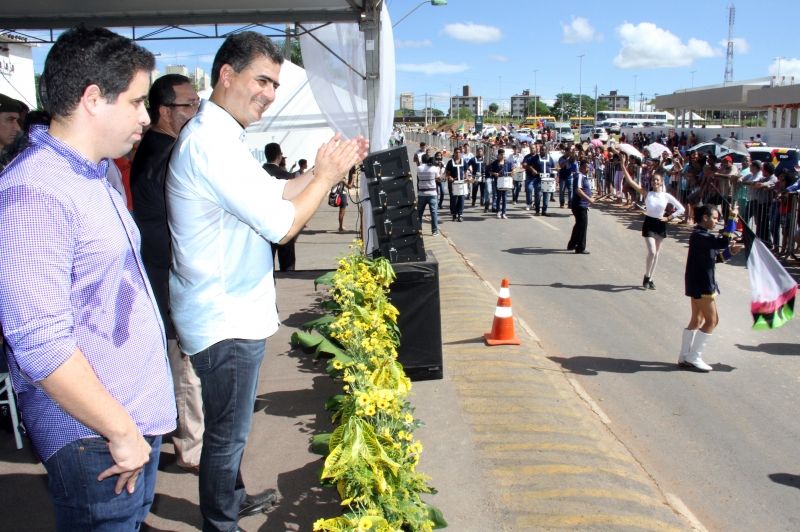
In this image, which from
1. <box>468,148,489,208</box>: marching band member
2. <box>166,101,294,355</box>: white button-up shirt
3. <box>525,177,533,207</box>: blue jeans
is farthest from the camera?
<box>468,148,489,208</box>: marching band member

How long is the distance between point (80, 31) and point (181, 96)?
2.02m

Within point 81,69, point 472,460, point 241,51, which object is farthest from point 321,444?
point 81,69

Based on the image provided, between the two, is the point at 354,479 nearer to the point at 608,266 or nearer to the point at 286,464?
the point at 286,464

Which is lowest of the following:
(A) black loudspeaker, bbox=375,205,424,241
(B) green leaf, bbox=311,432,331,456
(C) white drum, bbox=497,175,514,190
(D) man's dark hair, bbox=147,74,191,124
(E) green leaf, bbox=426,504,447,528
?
(E) green leaf, bbox=426,504,447,528

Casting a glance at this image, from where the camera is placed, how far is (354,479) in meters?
3.07

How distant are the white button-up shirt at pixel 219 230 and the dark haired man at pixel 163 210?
3.34 feet

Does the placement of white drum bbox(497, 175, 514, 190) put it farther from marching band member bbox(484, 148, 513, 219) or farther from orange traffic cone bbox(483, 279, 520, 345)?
orange traffic cone bbox(483, 279, 520, 345)

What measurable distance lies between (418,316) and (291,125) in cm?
1219

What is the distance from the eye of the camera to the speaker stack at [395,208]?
638 cm

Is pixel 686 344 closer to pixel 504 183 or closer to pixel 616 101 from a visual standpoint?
pixel 504 183

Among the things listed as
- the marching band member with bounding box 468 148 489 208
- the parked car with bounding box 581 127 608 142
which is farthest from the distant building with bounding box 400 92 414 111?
the marching band member with bounding box 468 148 489 208

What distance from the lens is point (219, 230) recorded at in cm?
257

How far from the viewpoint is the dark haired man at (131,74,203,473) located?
3.68m

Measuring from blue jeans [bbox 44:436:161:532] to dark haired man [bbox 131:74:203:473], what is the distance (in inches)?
69.1
